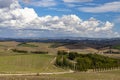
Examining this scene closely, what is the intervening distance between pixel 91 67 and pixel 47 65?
31887mm

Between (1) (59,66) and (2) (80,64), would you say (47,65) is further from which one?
(2) (80,64)

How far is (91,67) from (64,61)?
61.1 ft

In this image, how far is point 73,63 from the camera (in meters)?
200

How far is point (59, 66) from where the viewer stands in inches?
7431

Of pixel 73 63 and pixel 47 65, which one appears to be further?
pixel 73 63

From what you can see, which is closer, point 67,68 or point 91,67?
point 67,68

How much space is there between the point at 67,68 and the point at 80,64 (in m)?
13.5

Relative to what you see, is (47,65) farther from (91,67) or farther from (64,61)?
(91,67)

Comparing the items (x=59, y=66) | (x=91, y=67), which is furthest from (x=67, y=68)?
(x=91, y=67)

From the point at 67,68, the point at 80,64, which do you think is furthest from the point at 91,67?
the point at 67,68

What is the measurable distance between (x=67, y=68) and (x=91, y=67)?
70.0ft

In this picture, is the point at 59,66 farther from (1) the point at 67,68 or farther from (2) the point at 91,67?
(2) the point at 91,67

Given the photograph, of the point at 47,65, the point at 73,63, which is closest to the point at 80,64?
the point at 73,63

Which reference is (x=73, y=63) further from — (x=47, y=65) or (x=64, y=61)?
(x=47, y=65)
